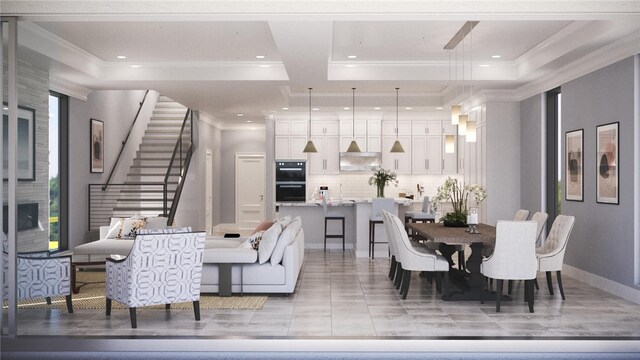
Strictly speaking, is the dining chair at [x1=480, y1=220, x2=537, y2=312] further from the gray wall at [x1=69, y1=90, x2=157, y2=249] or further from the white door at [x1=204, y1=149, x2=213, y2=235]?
the white door at [x1=204, y1=149, x2=213, y2=235]

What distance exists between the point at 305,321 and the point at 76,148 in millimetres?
5963

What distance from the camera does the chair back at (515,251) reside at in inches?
227

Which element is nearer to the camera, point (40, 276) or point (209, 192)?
point (40, 276)

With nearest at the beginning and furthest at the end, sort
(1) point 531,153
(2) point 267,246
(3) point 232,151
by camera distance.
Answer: (2) point 267,246, (1) point 531,153, (3) point 232,151

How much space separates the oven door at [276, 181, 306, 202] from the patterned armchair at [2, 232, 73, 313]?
23.9 feet

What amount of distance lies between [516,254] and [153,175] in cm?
823

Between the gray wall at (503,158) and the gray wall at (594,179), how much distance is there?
1.77m

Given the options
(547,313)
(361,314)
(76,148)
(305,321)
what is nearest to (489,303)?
(547,313)

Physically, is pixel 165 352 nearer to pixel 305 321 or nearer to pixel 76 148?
pixel 305 321

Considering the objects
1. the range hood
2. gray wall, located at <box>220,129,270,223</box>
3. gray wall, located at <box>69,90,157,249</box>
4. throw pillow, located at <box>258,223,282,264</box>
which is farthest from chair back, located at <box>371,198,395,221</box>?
gray wall, located at <box>220,129,270,223</box>

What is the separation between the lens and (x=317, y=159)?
43.1ft

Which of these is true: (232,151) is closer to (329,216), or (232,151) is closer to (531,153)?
(329,216)

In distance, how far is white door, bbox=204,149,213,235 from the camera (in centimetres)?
1377

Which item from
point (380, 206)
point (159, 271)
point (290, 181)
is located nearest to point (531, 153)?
point (380, 206)
